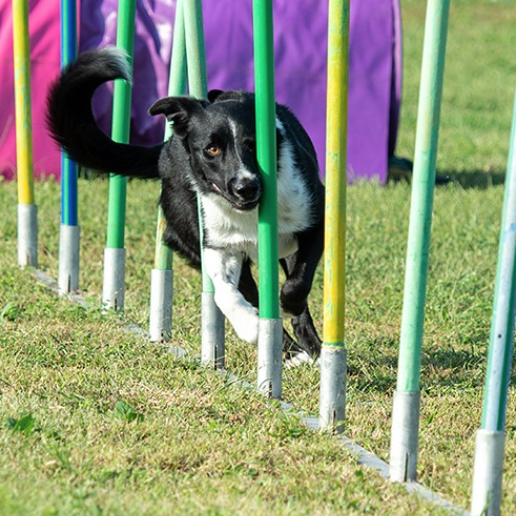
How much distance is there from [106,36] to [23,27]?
2.48 m

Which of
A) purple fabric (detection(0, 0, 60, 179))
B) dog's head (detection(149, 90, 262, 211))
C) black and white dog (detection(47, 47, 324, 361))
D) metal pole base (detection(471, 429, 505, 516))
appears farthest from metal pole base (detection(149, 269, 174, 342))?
purple fabric (detection(0, 0, 60, 179))

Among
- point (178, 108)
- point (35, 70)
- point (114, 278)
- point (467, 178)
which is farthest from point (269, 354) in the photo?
point (467, 178)

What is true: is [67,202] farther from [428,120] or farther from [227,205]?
[428,120]

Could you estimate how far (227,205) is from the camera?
4277 mm

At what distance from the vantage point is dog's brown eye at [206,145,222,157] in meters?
4.20

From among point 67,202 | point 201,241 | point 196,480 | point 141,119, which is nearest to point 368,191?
point 141,119

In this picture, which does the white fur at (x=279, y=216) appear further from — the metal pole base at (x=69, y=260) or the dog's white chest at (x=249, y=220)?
the metal pole base at (x=69, y=260)

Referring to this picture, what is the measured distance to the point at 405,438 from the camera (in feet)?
9.79

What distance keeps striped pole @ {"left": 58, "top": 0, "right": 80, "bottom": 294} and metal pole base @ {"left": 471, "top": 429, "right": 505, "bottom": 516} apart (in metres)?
3.04

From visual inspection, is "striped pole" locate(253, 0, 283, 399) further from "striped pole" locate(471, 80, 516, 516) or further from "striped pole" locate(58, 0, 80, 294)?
"striped pole" locate(58, 0, 80, 294)

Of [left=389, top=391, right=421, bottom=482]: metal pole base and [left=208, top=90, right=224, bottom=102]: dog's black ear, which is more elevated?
[left=208, top=90, right=224, bottom=102]: dog's black ear

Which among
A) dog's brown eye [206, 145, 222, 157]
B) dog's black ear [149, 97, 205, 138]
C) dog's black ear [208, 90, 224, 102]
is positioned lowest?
dog's brown eye [206, 145, 222, 157]

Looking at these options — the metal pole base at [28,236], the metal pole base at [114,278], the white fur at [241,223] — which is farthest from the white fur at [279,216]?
the metal pole base at [28,236]

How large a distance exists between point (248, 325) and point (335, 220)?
2.79 ft
